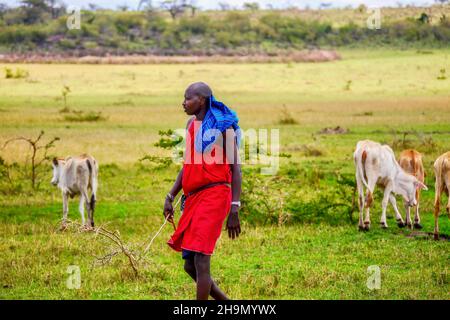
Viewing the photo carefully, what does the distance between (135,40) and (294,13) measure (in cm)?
2588

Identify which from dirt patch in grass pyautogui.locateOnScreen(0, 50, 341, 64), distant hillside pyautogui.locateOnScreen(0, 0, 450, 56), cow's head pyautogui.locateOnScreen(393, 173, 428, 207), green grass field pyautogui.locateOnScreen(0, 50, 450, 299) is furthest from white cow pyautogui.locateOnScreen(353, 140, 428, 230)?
dirt patch in grass pyautogui.locateOnScreen(0, 50, 341, 64)

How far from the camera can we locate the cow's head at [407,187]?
12445 mm

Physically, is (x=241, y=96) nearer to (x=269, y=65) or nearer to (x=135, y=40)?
(x=269, y=65)

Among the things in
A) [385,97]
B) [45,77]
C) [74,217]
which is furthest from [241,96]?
[74,217]

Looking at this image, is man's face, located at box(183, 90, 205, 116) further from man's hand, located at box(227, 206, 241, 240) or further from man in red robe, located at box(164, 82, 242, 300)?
man's hand, located at box(227, 206, 241, 240)

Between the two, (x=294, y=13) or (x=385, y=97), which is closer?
(x=385, y=97)

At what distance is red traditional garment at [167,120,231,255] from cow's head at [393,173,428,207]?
5.75 meters

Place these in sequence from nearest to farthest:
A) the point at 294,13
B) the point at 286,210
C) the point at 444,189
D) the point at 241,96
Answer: the point at 444,189 → the point at 286,210 → the point at 241,96 → the point at 294,13

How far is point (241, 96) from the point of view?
3862 cm

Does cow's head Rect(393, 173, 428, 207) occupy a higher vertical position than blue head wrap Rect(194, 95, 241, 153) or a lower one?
lower

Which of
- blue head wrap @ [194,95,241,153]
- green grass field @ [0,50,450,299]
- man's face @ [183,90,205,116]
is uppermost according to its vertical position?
man's face @ [183,90,205,116]

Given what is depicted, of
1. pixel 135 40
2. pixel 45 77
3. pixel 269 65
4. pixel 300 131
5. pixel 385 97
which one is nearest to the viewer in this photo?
pixel 300 131

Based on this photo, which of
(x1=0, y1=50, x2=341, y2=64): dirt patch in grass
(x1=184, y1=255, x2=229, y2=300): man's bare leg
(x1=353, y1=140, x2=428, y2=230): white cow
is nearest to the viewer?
(x1=184, y1=255, x2=229, y2=300): man's bare leg

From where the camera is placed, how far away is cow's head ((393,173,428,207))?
1245 cm
